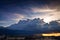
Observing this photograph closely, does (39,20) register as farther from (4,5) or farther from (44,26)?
(4,5)

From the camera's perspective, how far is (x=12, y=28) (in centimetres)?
746

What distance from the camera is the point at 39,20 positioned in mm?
7461

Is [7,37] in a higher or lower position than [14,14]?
lower

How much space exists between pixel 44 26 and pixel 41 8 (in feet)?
1.33

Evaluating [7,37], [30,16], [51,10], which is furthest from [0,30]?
[51,10]

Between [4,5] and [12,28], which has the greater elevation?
[4,5]

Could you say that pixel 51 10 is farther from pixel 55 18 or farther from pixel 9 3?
pixel 9 3

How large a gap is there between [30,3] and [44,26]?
600mm

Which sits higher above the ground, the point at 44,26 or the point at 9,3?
the point at 9,3

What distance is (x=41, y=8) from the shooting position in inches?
295

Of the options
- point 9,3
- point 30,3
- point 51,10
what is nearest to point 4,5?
point 9,3

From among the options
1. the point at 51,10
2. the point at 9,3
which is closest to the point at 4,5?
the point at 9,3

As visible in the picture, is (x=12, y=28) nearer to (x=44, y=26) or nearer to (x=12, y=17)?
(x=12, y=17)

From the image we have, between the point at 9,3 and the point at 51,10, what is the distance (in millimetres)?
950
